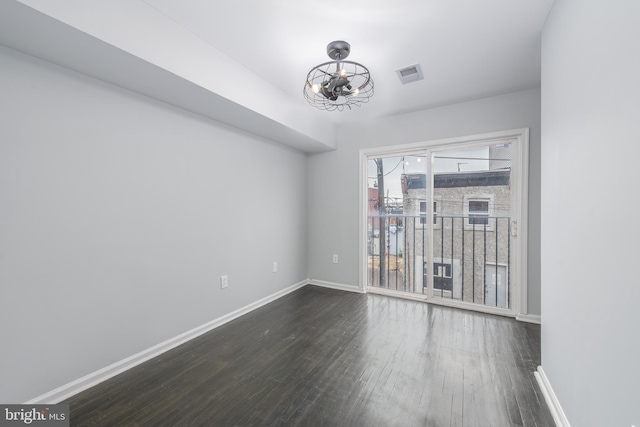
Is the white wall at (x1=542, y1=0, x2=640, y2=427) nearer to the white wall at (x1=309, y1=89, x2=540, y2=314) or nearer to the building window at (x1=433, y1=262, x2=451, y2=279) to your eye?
the white wall at (x1=309, y1=89, x2=540, y2=314)

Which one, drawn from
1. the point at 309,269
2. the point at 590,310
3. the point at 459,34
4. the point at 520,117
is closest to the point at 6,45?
the point at 459,34

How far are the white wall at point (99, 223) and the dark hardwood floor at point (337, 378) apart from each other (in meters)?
0.35

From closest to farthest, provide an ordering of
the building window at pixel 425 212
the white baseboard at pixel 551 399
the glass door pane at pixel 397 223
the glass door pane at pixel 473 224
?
the white baseboard at pixel 551 399, the glass door pane at pixel 473 224, the building window at pixel 425 212, the glass door pane at pixel 397 223

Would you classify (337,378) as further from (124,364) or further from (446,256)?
(446,256)

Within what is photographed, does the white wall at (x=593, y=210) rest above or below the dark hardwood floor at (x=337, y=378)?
above

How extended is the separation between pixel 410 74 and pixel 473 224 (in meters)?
2.00

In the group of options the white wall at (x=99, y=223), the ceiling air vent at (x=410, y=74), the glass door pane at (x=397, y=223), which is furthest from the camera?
the glass door pane at (x=397, y=223)

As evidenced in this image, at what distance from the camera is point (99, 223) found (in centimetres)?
188

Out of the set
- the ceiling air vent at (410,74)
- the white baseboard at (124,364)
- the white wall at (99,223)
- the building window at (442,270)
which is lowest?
the white baseboard at (124,364)

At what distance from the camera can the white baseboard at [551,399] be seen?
143 cm

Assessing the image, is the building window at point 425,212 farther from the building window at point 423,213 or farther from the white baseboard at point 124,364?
the white baseboard at point 124,364

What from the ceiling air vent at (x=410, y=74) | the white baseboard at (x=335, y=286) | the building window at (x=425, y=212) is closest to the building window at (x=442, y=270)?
the building window at (x=425, y=212)

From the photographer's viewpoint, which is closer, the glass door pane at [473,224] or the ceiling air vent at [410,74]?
the ceiling air vent at [410,74]

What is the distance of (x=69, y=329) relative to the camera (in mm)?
1723
